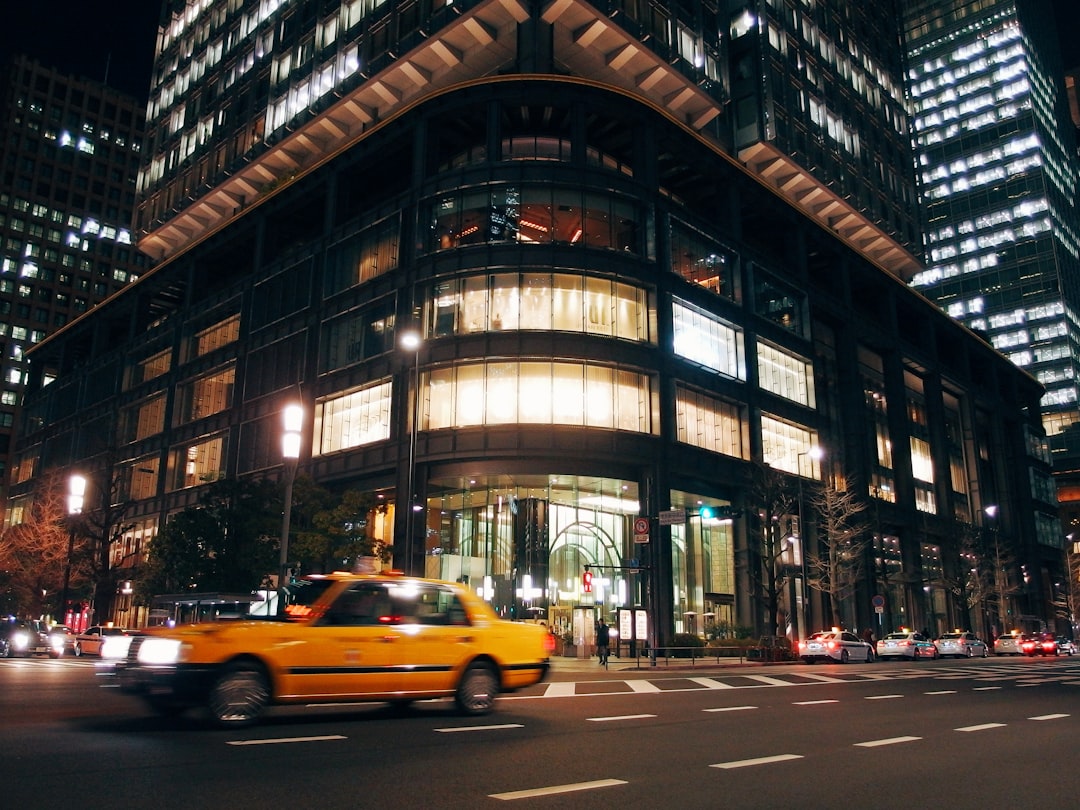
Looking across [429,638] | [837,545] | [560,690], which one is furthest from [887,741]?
[837,545]

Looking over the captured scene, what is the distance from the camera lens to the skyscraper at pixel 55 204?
11925 centimetres

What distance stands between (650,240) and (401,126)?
51.9ft

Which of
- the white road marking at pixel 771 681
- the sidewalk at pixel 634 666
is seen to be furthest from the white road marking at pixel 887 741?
the sidewalk at pixel 634 666

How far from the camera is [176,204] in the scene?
220 feet

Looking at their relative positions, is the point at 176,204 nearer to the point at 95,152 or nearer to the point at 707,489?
the point at 707,489

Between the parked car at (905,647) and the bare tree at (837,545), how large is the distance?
4041 mm

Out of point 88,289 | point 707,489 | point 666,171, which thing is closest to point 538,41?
point 666,171

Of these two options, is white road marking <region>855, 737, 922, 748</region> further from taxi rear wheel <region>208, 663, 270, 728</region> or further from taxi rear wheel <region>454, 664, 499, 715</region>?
taxi rear wheel <region>208, 663, 270, 728</region>

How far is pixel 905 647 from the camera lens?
45500mm

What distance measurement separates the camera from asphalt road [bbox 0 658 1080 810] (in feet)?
21.2

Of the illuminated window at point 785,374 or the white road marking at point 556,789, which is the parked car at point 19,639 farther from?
the illuminated window at point 785,374

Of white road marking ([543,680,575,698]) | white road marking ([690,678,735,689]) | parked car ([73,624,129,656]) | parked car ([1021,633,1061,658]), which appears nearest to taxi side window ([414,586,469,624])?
white road marking ([543,680,575,698])

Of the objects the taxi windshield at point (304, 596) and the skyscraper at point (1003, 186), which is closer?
the taxi windshield at point (304, 596)

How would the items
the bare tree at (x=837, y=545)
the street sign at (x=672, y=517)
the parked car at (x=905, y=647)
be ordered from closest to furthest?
the street sign at (x=672, y=517)
the parked car at (x=905, y=647)
the bare tree at (x=837, y=545)
